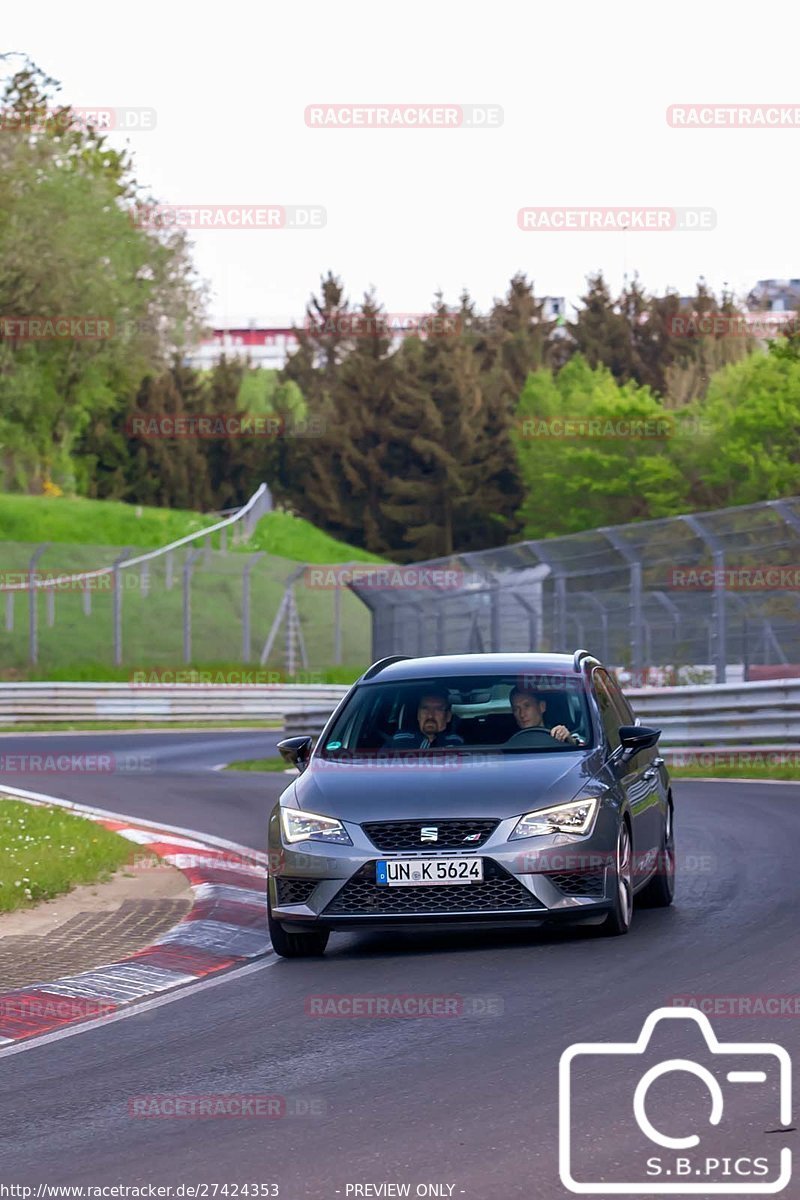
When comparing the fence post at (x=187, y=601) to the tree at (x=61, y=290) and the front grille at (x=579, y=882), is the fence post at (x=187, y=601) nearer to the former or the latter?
the tree at (x=61, y=290)

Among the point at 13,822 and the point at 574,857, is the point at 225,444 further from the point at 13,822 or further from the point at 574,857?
the point at 574,857

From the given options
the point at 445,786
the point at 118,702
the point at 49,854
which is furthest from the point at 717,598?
the point at 118,702

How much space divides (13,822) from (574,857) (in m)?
7.08

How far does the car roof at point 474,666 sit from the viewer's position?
11.3m

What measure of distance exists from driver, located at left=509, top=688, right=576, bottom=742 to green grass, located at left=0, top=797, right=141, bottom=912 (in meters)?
3.24

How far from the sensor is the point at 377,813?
990 cm

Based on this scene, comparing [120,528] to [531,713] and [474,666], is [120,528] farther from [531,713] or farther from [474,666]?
[531,713]

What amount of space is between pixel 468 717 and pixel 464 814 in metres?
1.28

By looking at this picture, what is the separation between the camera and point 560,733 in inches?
426

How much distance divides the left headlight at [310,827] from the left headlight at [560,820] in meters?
0.86

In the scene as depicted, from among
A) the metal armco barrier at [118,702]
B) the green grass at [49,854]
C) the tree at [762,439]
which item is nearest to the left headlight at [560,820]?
the green grass at [49,854]

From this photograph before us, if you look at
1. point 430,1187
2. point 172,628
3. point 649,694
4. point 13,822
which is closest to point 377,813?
point 430,1187

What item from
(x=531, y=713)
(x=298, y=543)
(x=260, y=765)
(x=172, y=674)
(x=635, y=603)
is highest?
(x=531, y=713)

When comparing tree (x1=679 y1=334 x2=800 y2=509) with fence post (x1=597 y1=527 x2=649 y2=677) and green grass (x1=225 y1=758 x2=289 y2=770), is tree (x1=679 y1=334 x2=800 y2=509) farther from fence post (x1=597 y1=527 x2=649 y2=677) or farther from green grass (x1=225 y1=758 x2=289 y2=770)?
green grass (x1=225 y1=758 x2=289 y2=770)
